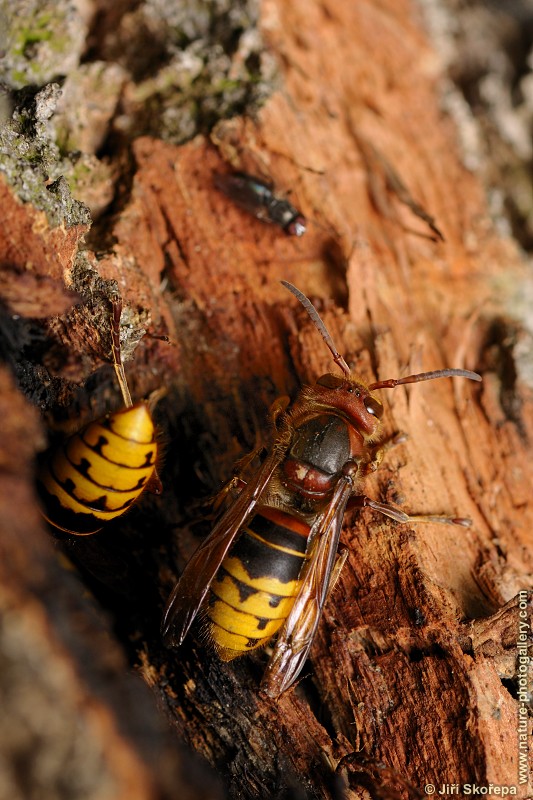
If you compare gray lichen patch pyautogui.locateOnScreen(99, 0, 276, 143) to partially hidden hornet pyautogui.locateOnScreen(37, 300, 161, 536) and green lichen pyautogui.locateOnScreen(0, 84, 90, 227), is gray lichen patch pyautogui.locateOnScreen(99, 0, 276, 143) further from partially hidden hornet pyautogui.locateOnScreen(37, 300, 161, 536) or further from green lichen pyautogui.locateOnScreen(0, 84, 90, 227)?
partially hidden hornet pyautogui.locateOnScreen(37, 300, 161, 536)

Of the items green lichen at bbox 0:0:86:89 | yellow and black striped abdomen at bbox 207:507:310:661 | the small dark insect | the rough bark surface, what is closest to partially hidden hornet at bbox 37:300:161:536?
the rough bark surface

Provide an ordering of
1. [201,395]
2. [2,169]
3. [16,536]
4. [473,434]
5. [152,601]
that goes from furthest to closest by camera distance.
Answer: [473,434] < [201,395] < [152,601] < [2,169] < [16,536]

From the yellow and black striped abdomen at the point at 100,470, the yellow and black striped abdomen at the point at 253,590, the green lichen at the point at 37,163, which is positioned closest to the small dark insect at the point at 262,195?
the green lichen at the point at 37,163

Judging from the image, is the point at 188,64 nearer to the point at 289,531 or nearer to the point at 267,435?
the point at 267,435

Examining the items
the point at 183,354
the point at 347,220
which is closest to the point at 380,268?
the point at 347,220

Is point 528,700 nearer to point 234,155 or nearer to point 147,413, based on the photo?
point 147,413

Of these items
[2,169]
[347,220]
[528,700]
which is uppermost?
[2,169]

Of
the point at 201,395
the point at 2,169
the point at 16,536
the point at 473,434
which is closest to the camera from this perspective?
Answer: the point at 16,536
